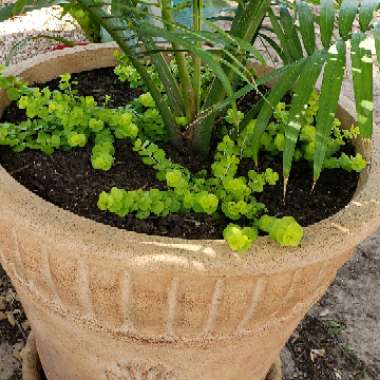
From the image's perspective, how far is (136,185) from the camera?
961 millimetres

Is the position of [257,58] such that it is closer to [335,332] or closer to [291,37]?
[291,37]

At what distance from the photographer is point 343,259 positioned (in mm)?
896

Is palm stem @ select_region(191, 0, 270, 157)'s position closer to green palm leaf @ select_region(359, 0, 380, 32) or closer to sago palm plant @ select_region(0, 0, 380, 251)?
sago palm plant @ select_region(0, 0, 380, 251)

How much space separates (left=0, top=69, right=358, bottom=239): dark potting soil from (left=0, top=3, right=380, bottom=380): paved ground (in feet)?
1.92

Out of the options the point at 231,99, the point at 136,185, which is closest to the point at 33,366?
the point at 136,185

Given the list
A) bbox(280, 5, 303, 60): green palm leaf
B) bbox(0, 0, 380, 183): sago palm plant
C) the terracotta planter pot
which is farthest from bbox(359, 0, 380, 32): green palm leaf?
the terracotta planter pot

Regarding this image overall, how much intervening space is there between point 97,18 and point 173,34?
0.51ft

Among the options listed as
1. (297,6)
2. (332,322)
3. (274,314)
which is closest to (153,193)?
(274,314)

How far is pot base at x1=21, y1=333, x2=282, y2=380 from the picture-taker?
4.21 feet

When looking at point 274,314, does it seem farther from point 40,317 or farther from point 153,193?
point 40,317

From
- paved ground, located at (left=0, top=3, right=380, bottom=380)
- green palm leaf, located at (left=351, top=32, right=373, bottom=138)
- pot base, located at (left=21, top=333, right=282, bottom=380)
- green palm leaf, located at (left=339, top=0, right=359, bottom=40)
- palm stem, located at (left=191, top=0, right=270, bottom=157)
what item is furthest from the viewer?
paved ground, located at (left=0, top=3, right=380, bottom=380)

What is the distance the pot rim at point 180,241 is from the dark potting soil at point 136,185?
7cm

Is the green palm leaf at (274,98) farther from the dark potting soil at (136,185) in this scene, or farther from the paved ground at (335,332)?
the paved ground at (335,332)

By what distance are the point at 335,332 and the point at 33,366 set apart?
0.73 m
